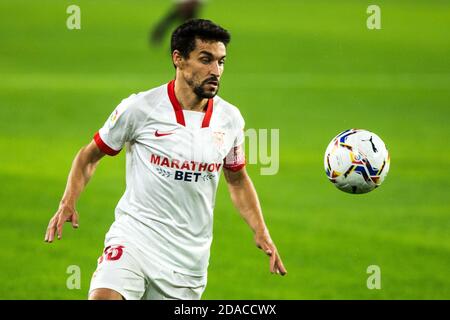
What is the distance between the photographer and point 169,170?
729 centimetres

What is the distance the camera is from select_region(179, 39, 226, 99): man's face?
291 inches

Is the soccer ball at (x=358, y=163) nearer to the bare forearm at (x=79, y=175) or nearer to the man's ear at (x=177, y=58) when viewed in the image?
the man's ear at (x=177, y=58)

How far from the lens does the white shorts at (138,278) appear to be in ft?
22.7

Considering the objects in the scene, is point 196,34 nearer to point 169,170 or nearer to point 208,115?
point 208,115

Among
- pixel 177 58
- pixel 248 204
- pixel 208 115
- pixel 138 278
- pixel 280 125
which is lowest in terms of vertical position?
pixel 138 278

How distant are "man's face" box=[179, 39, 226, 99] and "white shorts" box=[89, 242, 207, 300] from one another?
1161 millimetres

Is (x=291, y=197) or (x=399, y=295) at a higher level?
(x=291, y=197)

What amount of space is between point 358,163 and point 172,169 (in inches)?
75.8

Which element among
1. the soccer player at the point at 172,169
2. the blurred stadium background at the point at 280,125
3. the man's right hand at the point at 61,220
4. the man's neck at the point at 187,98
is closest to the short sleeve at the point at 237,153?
the soccer player at the point at 172,169

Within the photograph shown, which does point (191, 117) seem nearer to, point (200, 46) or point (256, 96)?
point (200, 46)

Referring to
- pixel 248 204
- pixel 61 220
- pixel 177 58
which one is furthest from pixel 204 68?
pixel 61 220
